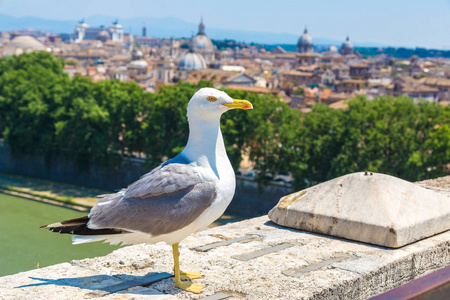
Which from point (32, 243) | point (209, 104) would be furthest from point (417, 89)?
point (209, 104)

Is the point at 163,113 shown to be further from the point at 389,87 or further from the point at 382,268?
the point at 389,87

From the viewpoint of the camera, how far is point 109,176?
98.6 ft

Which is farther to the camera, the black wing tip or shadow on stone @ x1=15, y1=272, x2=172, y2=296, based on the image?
the black wing tip

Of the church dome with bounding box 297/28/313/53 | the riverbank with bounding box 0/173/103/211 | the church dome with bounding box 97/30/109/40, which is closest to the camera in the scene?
the riverbank with bounding box 0/173/103/211

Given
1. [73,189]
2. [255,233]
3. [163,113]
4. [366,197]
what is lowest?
[73,189]

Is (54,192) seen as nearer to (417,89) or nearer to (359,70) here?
(417,89)

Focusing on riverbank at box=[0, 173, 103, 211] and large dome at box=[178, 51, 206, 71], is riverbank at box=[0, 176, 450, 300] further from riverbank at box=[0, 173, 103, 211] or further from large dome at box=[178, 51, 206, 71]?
large dome at box=[178, 51, 206, 71]

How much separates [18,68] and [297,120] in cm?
2028

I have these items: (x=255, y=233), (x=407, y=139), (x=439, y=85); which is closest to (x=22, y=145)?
(x=407, y=139)

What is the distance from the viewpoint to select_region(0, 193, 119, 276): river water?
16.2 m

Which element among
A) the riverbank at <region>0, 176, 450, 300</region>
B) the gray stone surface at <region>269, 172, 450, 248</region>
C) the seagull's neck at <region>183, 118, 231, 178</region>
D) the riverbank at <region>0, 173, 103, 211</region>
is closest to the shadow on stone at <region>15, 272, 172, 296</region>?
the riverbank at <region>0, 176, 450, 300</region>

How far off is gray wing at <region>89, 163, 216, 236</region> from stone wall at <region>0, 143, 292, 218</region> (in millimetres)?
22561

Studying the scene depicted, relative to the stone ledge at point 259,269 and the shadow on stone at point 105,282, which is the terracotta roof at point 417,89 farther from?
the shadow on stone at point 105,282

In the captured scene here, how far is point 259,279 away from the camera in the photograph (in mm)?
3385
